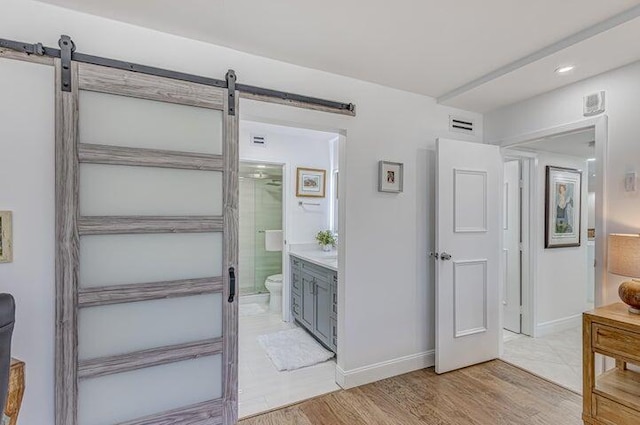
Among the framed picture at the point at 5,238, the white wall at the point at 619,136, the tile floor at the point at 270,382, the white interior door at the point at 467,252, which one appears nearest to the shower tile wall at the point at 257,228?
the tile floor at the point at 270,382

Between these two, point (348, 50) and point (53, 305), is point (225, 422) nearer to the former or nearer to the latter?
point (53, 305)

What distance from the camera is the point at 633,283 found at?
6.23 feet

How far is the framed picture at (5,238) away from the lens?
5.17 feet

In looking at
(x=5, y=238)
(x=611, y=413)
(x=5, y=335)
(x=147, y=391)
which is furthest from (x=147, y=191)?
(x=611, y=413)

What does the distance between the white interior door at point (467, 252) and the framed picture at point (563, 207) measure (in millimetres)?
1066

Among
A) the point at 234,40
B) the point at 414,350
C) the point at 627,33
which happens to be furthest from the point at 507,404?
the point at 234,40

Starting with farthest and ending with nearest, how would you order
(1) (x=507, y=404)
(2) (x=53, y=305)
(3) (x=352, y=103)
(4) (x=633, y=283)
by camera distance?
(3) (x=352, y=103) < (1) (x=507, y=404) < (4) (x=633, y=283) < (2) (x=53, y=305)

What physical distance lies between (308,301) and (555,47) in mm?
3011

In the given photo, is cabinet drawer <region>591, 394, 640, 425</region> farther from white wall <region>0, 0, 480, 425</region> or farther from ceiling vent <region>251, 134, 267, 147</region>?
ceiling vent <region>251, 134, 267, 147</region>

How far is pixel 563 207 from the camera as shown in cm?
373

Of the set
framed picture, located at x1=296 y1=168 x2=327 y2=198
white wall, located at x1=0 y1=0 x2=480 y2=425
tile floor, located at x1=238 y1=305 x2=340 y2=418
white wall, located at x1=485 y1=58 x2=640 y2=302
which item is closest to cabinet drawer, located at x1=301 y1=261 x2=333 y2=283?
white wall, located at x1=0 y1=0 x2=480 y2=425

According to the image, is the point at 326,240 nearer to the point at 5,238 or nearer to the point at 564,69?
the point at 564,69

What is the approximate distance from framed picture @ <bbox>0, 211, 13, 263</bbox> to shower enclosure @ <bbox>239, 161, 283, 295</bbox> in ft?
10.9

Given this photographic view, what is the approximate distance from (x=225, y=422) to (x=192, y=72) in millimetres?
2282
